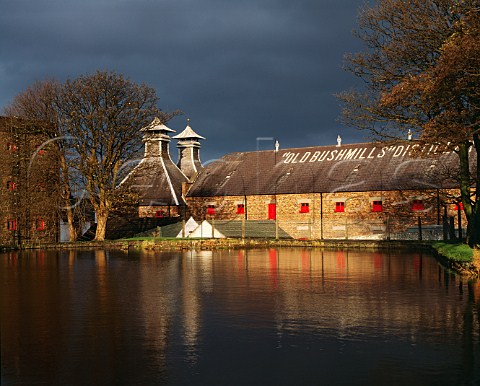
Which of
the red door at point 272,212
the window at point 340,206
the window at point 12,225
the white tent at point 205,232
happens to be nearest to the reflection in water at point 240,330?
the white tent at point 205,232

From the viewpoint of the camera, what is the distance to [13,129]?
1789 inches

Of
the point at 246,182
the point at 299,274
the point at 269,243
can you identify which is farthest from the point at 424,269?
the point at 246,182

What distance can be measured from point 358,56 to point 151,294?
1806 centimetres

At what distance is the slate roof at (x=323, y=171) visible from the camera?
4831cm

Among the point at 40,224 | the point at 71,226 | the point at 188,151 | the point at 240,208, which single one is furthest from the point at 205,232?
the point at 188,151

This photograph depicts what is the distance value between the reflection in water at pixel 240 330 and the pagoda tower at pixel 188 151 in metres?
51.9

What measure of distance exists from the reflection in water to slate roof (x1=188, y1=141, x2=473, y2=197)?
2943cm

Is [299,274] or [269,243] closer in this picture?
[299,274]

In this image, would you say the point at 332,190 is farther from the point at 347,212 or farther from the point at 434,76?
the point at 434,76

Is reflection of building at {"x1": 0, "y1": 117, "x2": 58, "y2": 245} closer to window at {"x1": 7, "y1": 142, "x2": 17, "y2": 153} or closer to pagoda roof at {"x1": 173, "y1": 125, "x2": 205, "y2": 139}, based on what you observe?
window at {"x1": 7, "y1": 142, "x2": 17, "y2": 153}

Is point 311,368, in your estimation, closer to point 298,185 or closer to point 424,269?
point 424,269

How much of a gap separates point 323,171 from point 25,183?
2437 cm

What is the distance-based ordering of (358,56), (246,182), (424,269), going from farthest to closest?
(246,182), (358,56), (424,269)

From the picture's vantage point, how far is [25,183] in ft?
149
